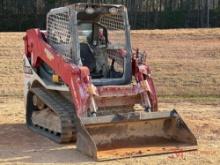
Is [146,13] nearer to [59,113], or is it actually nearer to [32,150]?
[59,113]

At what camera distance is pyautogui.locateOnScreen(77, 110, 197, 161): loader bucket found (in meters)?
8.72

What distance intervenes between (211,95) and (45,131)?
25.0 feet

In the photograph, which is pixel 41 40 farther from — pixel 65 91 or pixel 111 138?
pixel 111 138

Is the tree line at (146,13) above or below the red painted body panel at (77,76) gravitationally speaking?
below

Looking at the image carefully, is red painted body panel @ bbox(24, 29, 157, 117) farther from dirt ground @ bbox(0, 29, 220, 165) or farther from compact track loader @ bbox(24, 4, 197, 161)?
dirt ground @ bbox(0, 29, 220, 165)

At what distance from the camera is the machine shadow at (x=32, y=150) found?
344 inches

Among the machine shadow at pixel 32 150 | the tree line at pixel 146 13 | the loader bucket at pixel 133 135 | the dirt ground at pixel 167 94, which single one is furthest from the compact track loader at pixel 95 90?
the tree line at pixel 146 13

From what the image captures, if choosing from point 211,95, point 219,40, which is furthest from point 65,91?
point 219,40

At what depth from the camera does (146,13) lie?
32.6 metres

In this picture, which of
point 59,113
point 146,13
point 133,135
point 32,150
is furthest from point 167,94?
point 146,13

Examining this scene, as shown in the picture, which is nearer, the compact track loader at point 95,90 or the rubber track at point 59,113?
the compact track loader at point 95,90

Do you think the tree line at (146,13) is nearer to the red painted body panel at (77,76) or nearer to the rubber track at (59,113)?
the red painted body panel at (77,76)

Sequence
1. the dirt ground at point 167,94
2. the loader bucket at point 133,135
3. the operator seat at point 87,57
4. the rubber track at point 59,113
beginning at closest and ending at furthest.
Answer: the loader bucket at point 133,135
the dirt ground at point 167,94
the rubber track at point 59,113
the operator seat at point 87,57

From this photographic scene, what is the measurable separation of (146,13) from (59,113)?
2339cm
